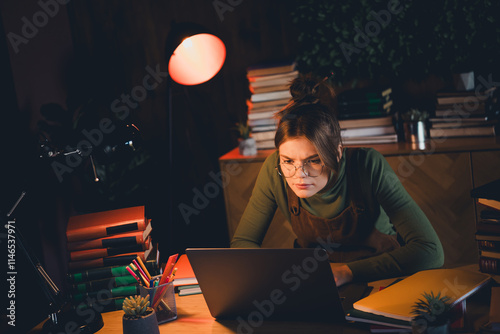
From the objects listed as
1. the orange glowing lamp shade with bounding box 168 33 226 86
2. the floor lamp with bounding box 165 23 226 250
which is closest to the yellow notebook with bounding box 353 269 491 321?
the floor lamp with bounding box 165 23 226 250

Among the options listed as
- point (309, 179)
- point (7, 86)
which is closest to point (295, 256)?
point (309, 179)

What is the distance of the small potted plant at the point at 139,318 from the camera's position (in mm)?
1415

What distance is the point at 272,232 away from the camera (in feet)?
9.85

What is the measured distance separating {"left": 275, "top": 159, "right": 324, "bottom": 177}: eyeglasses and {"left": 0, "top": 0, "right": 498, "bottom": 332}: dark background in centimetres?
75

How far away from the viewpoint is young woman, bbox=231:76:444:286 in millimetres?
1959

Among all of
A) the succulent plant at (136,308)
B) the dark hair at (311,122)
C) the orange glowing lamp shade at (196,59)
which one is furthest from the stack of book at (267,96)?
the succulent plant at (136,308)

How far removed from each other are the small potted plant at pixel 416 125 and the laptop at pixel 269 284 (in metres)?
1.49

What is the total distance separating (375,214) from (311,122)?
1.57 ft

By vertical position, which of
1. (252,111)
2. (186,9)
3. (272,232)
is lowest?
(272,232)

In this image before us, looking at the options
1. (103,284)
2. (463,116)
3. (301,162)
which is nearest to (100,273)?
(103,284)

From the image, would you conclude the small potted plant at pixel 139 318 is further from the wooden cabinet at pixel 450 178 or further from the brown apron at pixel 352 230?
the wooden cabinet at pixel 450 178

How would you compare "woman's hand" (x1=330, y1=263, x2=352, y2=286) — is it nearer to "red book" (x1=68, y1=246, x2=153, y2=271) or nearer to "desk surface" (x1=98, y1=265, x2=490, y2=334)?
"desk surface" (x1=98, y1=265, x2=490, y2=334)

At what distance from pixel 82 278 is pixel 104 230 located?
0.60 ft

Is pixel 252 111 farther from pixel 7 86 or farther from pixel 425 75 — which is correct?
pixel 7 86
